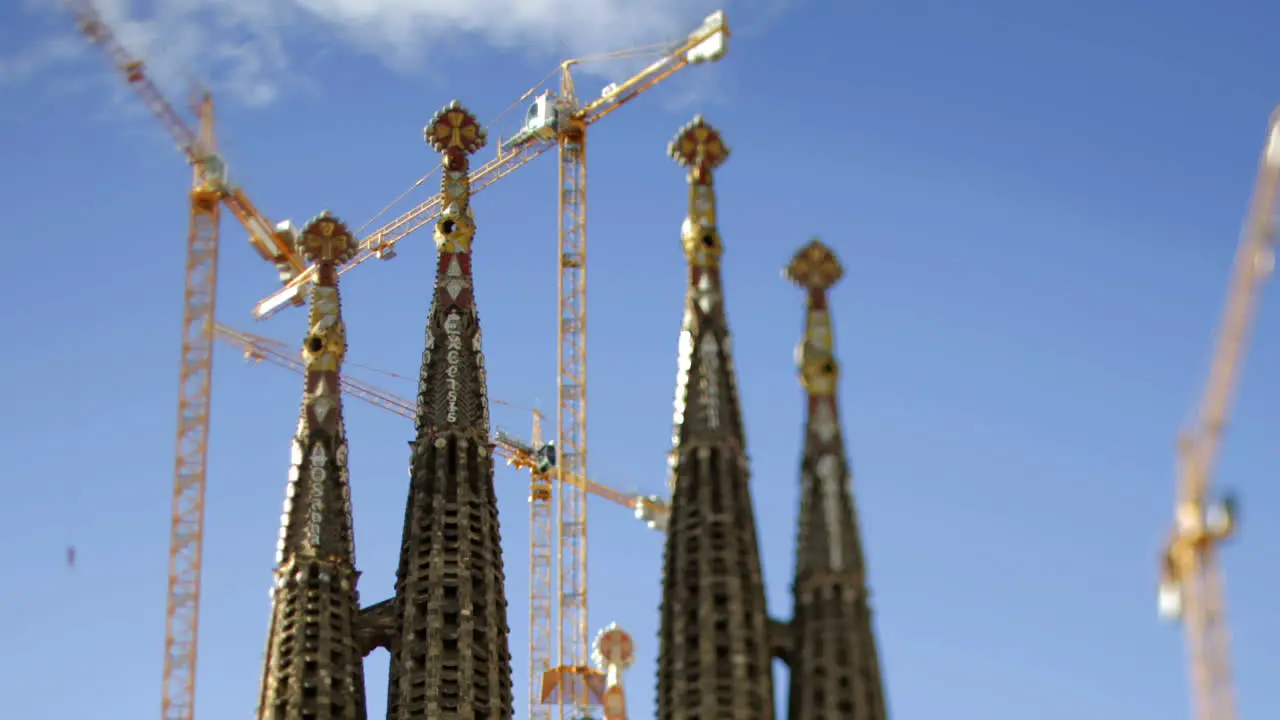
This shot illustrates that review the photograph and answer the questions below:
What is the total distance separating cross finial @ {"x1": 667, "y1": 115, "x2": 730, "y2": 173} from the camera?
96562 millimetres

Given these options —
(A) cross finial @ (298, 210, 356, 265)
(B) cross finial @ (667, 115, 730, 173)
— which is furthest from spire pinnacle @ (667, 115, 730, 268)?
(A) cross finial @ (298, 210, 356, 265)

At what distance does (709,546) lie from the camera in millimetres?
90062

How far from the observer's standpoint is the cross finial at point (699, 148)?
96562mm

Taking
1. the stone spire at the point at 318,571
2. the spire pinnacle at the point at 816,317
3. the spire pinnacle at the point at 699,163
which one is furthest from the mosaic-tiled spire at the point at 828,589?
the stone spire at the point at 318,571

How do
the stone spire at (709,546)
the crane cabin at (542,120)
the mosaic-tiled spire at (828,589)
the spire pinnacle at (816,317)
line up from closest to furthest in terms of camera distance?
1. the mosaic-tiled spire at (828,589)
2. the stone spire at (709,546)
3. the spire pinnacle at (816,317)
4. the crane cabin at (542,120)

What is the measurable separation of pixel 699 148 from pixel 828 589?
1586cm

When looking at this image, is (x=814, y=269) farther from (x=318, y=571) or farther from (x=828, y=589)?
(x=318, y=571)

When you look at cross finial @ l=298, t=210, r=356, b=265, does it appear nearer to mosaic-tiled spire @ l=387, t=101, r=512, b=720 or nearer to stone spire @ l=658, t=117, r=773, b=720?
mosaic-tiled spire @ l=387, t=101, r=512, b=720

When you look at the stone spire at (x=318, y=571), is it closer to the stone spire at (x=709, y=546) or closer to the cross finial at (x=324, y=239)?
the cross finial at (x=324, y=239)

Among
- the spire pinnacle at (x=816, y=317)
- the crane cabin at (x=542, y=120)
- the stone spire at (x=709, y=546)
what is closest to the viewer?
the stone spire at (x=709, y=546)

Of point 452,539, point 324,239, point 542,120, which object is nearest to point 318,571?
point 452,539

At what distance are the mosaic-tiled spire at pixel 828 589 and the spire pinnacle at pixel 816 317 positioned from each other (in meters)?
0.04

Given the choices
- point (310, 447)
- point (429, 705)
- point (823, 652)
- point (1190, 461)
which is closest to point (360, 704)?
point (429, 705)

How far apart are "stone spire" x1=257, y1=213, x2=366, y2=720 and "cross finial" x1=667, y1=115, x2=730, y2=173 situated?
12001 millimetres
